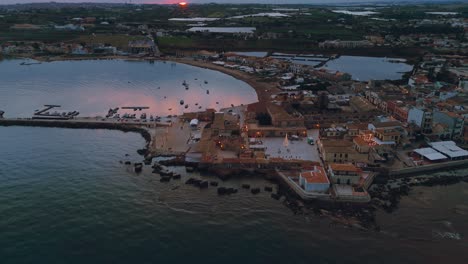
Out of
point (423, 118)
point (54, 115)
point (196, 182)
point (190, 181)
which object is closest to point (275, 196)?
point (196, 182)

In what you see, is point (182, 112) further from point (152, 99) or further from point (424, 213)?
point (424, 213)

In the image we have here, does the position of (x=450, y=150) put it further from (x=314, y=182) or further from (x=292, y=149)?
(x=314, y=182)

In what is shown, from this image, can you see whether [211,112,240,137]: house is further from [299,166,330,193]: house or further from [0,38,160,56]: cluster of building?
[0,38,160,56]: cluster of building

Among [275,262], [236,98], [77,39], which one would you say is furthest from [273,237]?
[77,39]

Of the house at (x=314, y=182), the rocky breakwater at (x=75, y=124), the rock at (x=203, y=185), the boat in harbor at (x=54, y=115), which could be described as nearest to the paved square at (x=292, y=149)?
the house at (x=314, y=182)

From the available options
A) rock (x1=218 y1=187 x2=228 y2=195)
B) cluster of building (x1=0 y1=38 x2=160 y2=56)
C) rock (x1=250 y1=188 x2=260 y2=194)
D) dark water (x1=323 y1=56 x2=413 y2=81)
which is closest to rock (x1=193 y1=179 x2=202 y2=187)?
rock (x1=218 y1=187 x2=228 y2=195)

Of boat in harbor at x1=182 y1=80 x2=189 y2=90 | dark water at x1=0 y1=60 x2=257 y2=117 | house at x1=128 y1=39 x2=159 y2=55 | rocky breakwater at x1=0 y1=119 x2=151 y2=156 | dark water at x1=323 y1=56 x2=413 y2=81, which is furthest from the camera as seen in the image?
house at x1=128 y1=39 x2=159 y2=55

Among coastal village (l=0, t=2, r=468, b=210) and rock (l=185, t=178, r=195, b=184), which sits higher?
coastal village (l=0, t=2, r=468, b=210)

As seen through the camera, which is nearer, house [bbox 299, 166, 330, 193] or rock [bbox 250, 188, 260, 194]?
house [bbox 299, 166, 330, 193]
